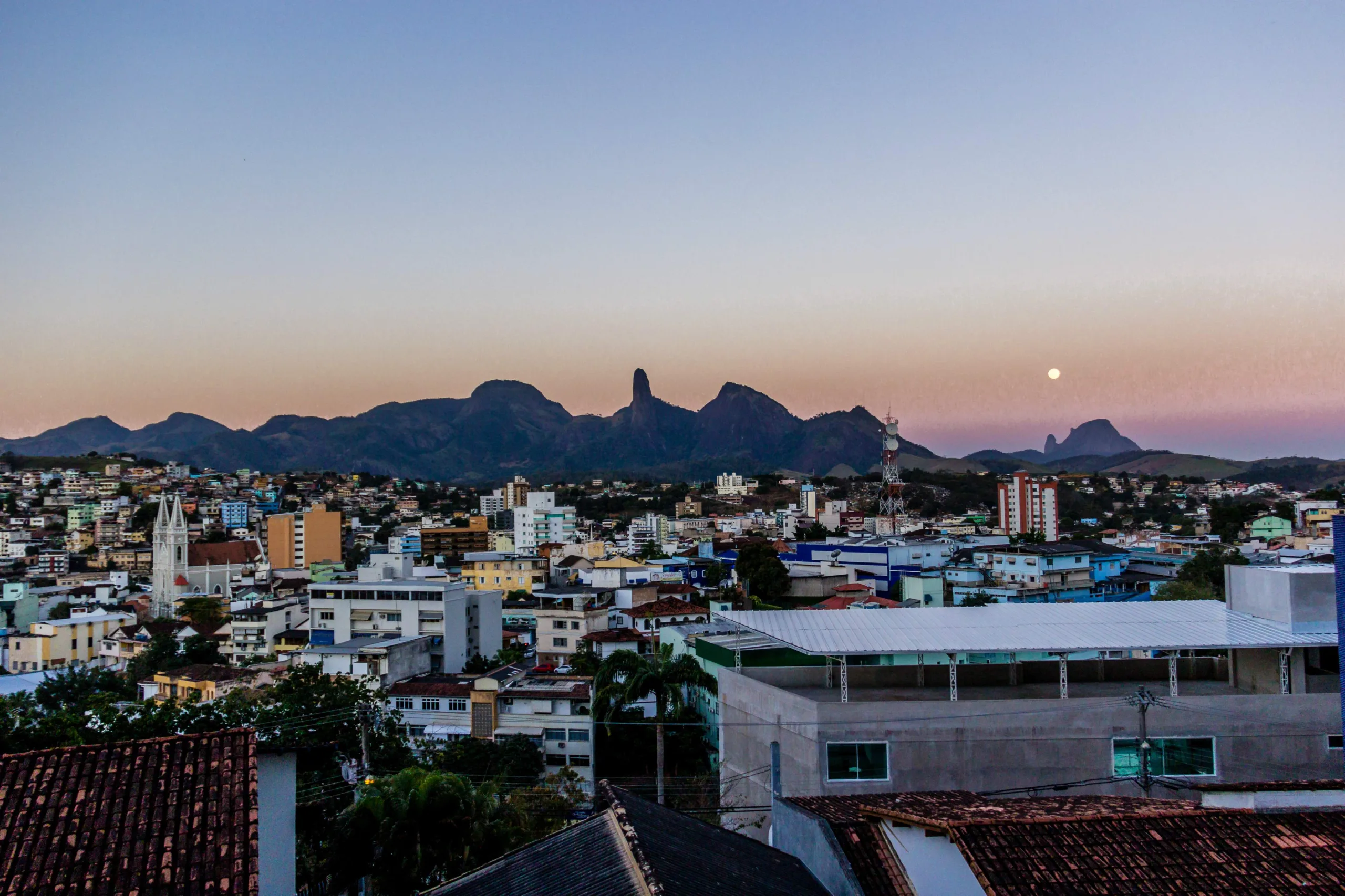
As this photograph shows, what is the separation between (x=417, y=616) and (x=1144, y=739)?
72.5 feet

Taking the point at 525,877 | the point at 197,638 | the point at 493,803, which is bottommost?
the point at 197,638

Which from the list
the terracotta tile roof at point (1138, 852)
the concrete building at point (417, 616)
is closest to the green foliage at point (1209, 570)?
the concrete building at point (417, 616)

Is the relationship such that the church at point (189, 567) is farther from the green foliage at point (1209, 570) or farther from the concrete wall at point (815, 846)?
the concrete wall at point (815, 846)

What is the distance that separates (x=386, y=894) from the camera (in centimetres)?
881

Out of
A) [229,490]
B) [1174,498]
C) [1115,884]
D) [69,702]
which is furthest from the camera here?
[229,490]

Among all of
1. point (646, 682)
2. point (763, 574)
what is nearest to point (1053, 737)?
point (646, 682)

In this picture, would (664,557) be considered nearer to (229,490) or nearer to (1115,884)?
(1115,884)

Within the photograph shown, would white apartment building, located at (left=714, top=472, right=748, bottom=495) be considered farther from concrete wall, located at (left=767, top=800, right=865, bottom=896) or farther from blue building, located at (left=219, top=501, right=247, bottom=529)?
concrete wall, located at (left=767, top=800, right=865, bottom=896)

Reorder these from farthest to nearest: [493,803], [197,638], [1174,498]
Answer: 1. [1174,498]
2. [197,638]
3. [493,803]

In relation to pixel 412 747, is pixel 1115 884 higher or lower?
higher

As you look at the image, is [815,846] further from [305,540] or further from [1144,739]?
[305,540]

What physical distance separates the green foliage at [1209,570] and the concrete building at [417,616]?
21919mm

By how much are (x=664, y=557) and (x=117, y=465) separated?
283 feet

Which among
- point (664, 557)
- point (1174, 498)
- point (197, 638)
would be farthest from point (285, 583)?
point (1174, 498)
